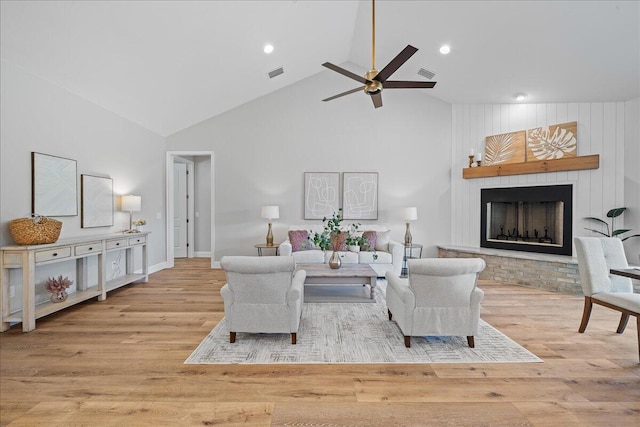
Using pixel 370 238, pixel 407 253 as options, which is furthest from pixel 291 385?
pixel 407 253

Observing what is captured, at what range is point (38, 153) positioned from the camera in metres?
3.63

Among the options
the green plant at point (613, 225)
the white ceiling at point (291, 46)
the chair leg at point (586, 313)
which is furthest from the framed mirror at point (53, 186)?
the green plant at point (613, 225)

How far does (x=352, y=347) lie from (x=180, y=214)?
6349 mm

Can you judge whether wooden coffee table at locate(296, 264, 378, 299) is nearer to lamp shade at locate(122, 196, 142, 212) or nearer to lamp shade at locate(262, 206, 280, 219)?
lamp shade at locate(262, 206, 280, 219)

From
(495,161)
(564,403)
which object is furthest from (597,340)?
(495,161)

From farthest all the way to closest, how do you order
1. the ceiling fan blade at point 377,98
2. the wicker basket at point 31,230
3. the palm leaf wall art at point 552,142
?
the palm leaf wall art at point 552,142 < the ceiling fan blade at point 377,98 < the wicker basket at point 31,230

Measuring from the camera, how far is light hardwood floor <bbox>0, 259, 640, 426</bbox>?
1.94m

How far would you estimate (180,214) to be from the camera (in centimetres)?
788

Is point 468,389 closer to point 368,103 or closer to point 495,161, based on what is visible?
point 495,161

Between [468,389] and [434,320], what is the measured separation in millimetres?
669

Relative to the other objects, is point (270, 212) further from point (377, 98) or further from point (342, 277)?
point (377, 98)

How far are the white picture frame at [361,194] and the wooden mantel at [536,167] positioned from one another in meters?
1.82

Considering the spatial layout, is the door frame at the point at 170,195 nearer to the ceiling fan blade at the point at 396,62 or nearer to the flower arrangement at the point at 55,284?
the flower arrangement at the point at 55,284

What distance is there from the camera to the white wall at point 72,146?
10.9 feet
